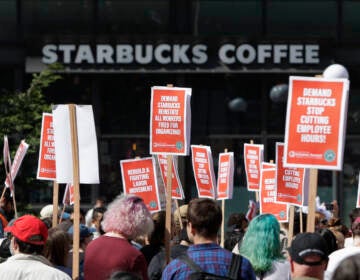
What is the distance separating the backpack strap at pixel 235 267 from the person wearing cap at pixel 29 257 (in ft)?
3.16

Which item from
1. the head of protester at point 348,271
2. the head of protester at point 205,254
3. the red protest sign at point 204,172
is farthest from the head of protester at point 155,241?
the red protest sign at point 204,172

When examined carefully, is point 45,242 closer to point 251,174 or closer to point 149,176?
point 149,176

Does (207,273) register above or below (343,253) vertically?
above

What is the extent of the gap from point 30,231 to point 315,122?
2.25 metres

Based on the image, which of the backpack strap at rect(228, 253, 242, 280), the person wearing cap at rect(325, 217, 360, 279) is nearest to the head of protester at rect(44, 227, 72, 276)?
the backpack strap at rect(228, 253, 242, 280)

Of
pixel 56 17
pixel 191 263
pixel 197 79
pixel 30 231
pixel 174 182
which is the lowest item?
pixel 174 182

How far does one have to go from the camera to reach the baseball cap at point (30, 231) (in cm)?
679

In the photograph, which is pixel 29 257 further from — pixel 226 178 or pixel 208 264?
pixel 226 178

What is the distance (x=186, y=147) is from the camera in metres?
10.0

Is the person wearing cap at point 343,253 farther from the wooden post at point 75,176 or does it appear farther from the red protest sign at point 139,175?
the red protest sign at point 139,175

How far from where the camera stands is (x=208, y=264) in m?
6.39

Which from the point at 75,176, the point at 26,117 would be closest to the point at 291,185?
the point at 75,176

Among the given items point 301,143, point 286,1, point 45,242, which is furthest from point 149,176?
point 286,1

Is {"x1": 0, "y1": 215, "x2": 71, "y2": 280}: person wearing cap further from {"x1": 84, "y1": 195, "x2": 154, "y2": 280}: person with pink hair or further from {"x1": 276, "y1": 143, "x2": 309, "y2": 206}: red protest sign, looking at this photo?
{"x1": 276, "y1": 143, "x2": 309, "y2": 206}: red protest sign
